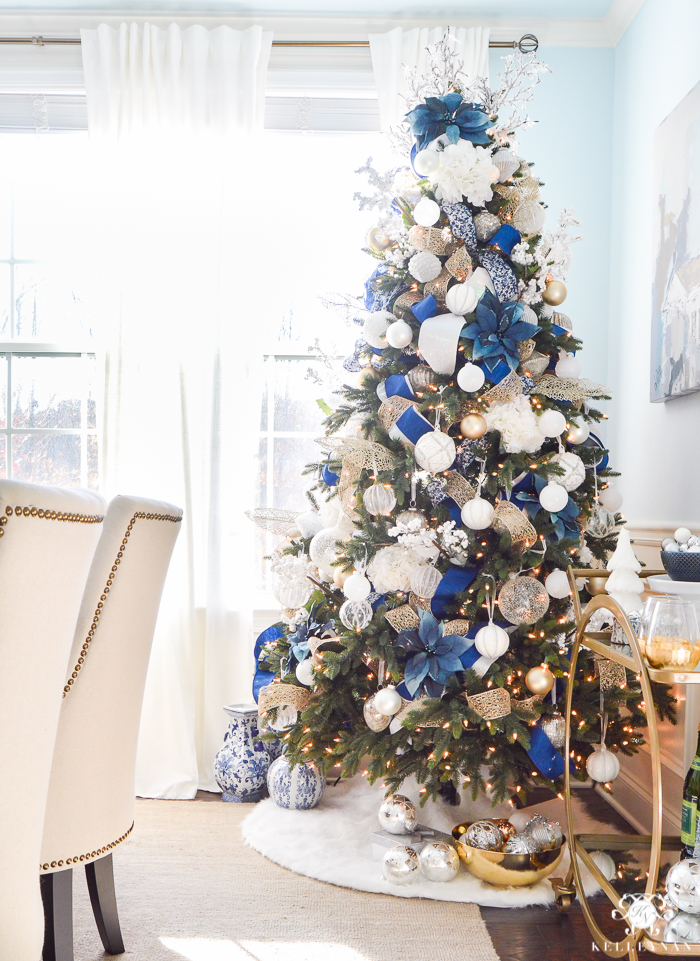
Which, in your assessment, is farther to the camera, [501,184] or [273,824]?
[273,824]

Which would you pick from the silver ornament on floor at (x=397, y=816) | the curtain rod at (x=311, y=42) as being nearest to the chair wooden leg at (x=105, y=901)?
the silver ornament on floor at (x=397, y=816)

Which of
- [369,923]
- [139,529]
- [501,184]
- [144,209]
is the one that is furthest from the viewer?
[144,209]

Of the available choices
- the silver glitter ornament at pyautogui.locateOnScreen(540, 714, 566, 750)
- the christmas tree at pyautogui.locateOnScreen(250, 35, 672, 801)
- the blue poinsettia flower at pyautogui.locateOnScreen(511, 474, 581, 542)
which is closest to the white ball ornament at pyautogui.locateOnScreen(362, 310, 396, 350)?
the christmas tree at pyautogui.locateOnScreen(250, 35, 672, 801)

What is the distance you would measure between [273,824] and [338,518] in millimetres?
973

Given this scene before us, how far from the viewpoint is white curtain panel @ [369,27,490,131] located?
9.59 ft

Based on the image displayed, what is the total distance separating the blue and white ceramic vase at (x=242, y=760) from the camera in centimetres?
269

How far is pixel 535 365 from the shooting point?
215 cm

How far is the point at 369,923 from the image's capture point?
1.85m

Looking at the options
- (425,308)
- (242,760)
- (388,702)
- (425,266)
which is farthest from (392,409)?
(242,760)

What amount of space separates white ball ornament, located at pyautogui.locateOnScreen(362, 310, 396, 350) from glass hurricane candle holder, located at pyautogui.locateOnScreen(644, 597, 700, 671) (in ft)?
3.69

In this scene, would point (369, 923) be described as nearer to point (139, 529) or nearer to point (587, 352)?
point (139, 529)

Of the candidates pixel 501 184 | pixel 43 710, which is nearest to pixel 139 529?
pixel 43 710

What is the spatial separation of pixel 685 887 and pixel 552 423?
3.53 ft

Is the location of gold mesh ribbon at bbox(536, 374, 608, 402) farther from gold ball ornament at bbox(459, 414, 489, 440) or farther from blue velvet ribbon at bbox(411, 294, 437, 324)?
blue velvet ribbon at bbox(411, 294, 437, 324)
